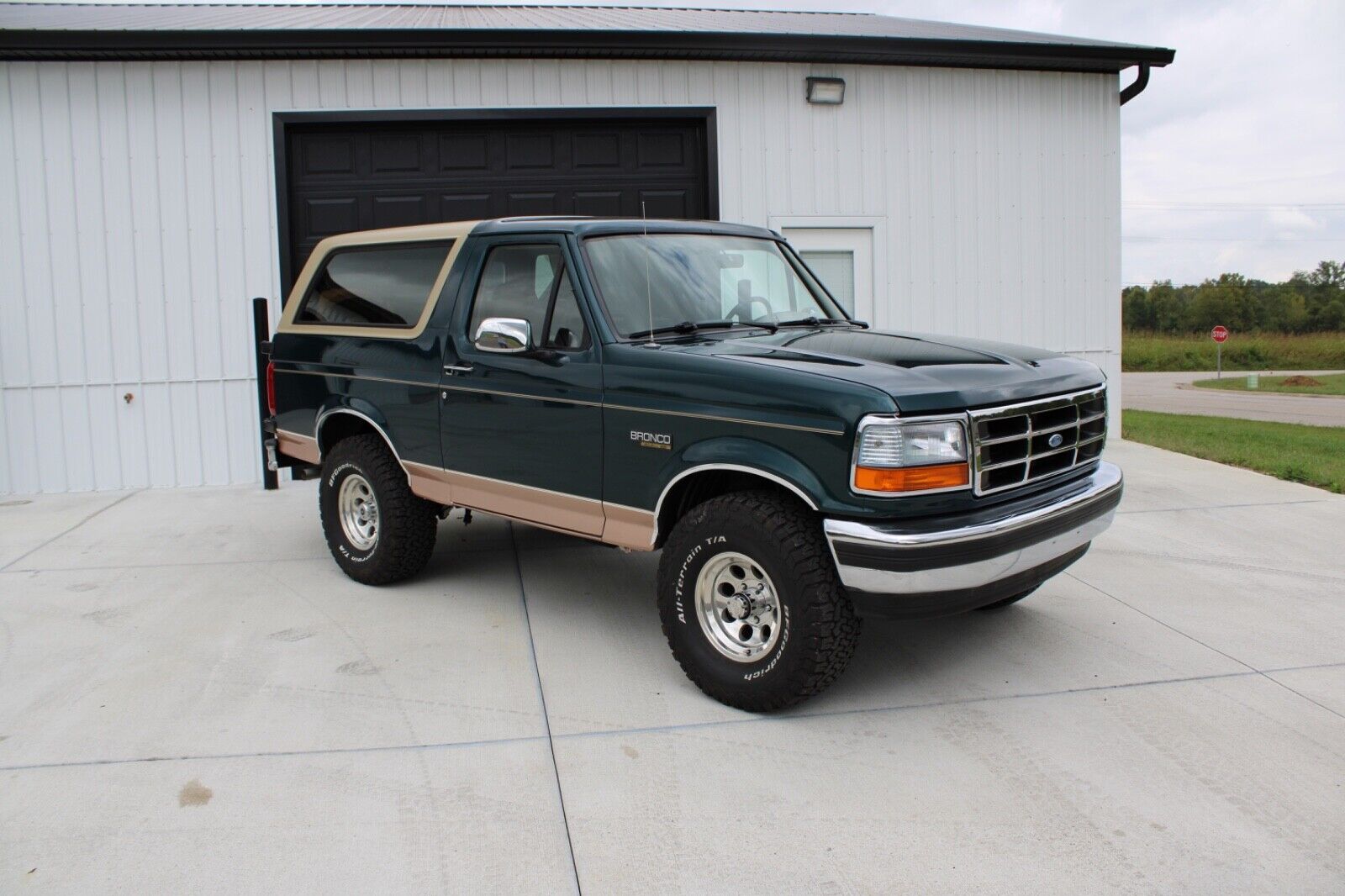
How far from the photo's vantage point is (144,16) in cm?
1102

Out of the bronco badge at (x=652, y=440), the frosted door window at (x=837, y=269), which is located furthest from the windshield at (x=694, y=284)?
the frosted door window at (x=837, y=269)

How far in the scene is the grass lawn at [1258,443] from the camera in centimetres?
920

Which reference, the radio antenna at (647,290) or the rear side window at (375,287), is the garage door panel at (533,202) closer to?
the rear side window at (375,287)

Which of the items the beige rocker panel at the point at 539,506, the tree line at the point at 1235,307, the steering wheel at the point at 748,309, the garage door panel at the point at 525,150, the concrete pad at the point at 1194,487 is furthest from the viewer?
the tree line at the point at 1235,307

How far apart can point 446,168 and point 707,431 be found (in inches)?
258

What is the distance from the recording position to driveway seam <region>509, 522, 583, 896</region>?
10.6 feet

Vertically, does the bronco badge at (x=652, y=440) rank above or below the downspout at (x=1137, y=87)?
below

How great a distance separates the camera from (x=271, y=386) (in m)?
6.82

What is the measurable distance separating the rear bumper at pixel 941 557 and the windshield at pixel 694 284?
57.1 inches

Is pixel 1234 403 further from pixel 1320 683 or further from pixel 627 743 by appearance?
pixel 627 743

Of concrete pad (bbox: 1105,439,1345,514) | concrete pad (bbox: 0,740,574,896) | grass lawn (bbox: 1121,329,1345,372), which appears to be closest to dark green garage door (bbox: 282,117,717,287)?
concrete pad (bbox: 1105,439,1345,514)

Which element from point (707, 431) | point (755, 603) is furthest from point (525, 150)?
point (755, 603)

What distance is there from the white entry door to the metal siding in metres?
0.19

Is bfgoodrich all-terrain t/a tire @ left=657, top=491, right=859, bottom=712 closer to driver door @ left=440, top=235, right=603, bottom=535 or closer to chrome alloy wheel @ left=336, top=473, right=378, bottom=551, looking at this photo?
driver door @ left=440, top=235, right=603, bottom=535
